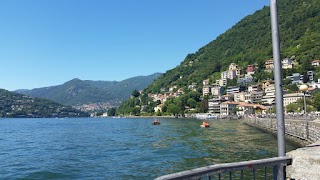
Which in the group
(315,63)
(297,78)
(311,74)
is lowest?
(297,78)

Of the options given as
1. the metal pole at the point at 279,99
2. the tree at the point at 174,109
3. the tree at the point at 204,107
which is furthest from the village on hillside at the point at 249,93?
the metal pole at the point at 279,99

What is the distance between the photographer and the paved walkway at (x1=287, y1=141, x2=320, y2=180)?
14.0 ft

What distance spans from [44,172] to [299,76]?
155 metres

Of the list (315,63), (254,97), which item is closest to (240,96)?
(254,97)

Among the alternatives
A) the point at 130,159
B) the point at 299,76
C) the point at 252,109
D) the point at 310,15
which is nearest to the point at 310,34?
the point at 310,15

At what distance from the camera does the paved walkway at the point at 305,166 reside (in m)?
4.28

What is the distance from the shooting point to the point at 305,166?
14.3ft

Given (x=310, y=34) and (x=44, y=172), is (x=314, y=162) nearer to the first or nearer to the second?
(x=44, y=172)

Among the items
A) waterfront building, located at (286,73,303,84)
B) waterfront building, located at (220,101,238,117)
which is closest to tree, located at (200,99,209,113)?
waterfront building, located at (220,101,238,117)

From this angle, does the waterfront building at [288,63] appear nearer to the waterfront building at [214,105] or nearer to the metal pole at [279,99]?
the waterfront building at [214,105]

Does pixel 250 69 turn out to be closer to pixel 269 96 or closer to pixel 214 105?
pixel 214 105

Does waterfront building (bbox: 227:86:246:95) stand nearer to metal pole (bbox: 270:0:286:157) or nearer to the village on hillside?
the village on hillside

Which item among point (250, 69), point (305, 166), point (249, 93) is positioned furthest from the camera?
point (250, 69)

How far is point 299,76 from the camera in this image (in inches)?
6043
